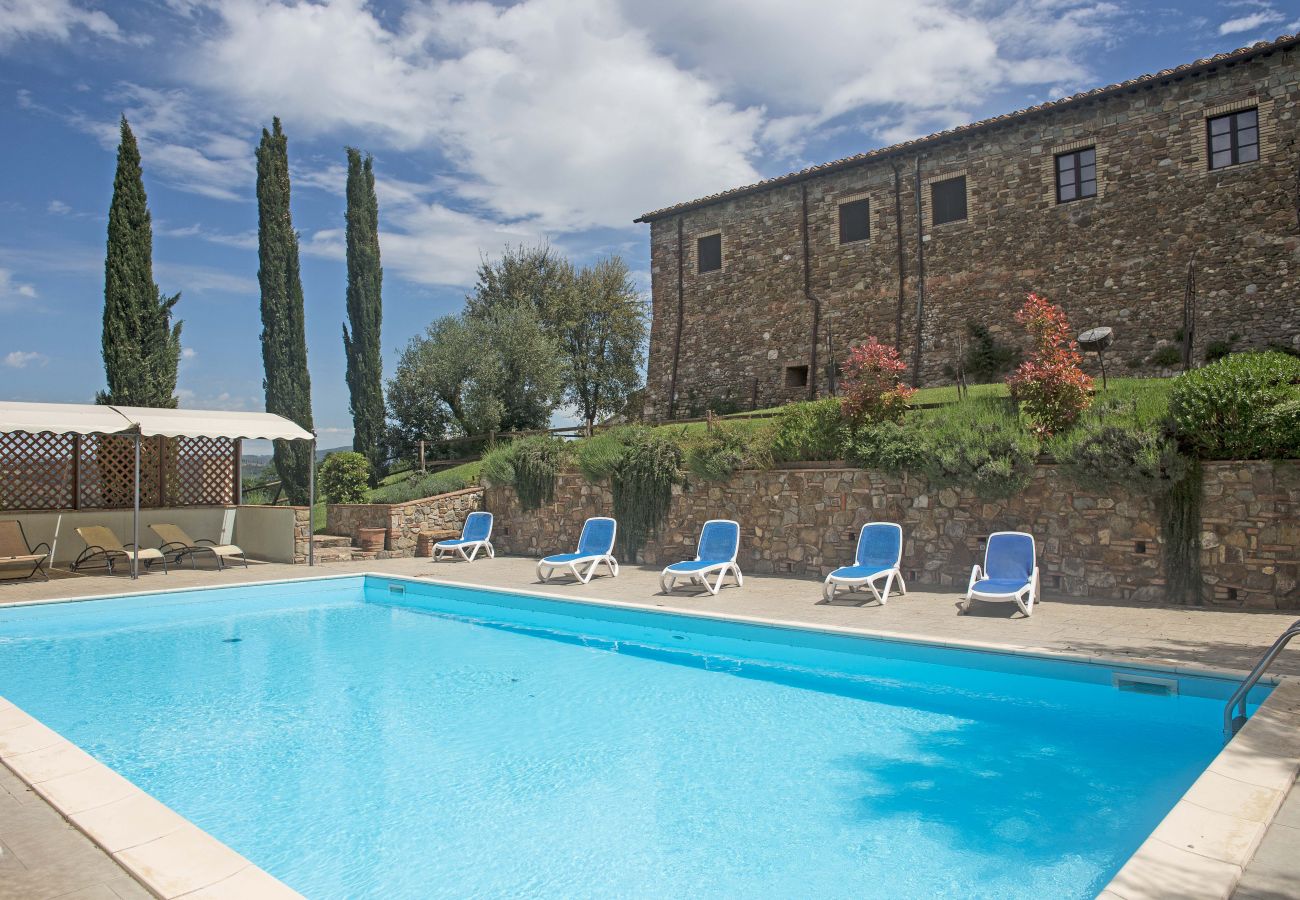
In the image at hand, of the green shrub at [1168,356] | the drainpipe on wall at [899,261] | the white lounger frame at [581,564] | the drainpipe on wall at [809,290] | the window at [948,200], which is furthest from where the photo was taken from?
the drainpipe on wall at [809,290]

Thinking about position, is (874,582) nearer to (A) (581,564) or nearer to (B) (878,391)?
(B) (878,391)

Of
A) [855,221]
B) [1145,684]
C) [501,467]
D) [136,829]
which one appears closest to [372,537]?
[501,467]

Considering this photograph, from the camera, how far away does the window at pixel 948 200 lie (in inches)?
722

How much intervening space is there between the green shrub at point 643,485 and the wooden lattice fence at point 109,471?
7.28m

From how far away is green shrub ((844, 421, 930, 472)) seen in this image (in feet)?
33.0

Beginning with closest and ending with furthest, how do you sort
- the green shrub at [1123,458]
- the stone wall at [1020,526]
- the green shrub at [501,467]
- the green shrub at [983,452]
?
the stone wall at [1020,526] < the green shrub at [1123,458] < the green shrub at [983,452] < the green shrub at [501,467]

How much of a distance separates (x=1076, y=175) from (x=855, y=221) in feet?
16.7

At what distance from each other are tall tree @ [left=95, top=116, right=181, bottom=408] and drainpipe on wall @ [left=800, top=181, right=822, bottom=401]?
1579cm

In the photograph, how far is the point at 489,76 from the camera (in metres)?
11.3

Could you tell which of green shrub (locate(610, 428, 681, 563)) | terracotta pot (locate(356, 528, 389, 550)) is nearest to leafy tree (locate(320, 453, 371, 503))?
terracotta pot (locate(356, 528, 389, 550))

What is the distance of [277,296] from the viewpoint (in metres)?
21.8

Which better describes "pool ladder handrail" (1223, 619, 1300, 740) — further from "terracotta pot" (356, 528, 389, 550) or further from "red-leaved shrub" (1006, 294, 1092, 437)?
"terracotta pot" (356, 528, 389, 550)

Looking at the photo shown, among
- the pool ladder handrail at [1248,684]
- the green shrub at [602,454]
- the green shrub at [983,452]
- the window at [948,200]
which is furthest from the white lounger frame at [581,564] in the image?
the window at [948,200]

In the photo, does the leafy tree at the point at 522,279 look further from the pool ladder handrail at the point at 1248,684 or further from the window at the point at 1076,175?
the pool ladder handrail at the point at 1248,684
